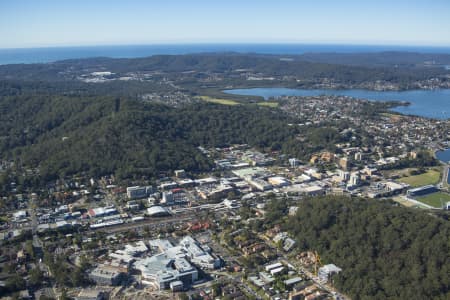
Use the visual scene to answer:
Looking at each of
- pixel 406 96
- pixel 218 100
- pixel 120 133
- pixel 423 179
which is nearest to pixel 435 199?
pixel 423 179

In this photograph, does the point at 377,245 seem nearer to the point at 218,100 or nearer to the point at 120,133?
the point at 120,133

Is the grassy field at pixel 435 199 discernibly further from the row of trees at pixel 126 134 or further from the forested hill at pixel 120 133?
the forested hill at pixel 120 133

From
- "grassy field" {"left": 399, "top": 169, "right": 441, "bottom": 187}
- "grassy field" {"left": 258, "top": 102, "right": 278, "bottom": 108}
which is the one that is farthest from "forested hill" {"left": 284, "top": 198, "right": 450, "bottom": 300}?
"grassy field" {"left": 258, "top": 102, "right": 278, "bottom": 108}

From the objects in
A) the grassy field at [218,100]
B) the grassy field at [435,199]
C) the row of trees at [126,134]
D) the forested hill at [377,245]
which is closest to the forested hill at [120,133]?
the row of trees at [126,134]

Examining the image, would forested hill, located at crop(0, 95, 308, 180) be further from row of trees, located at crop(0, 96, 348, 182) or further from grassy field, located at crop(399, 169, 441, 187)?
grassy field, located at crop(399, 169, 441, 187)

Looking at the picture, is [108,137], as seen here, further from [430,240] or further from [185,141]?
[430,240]
